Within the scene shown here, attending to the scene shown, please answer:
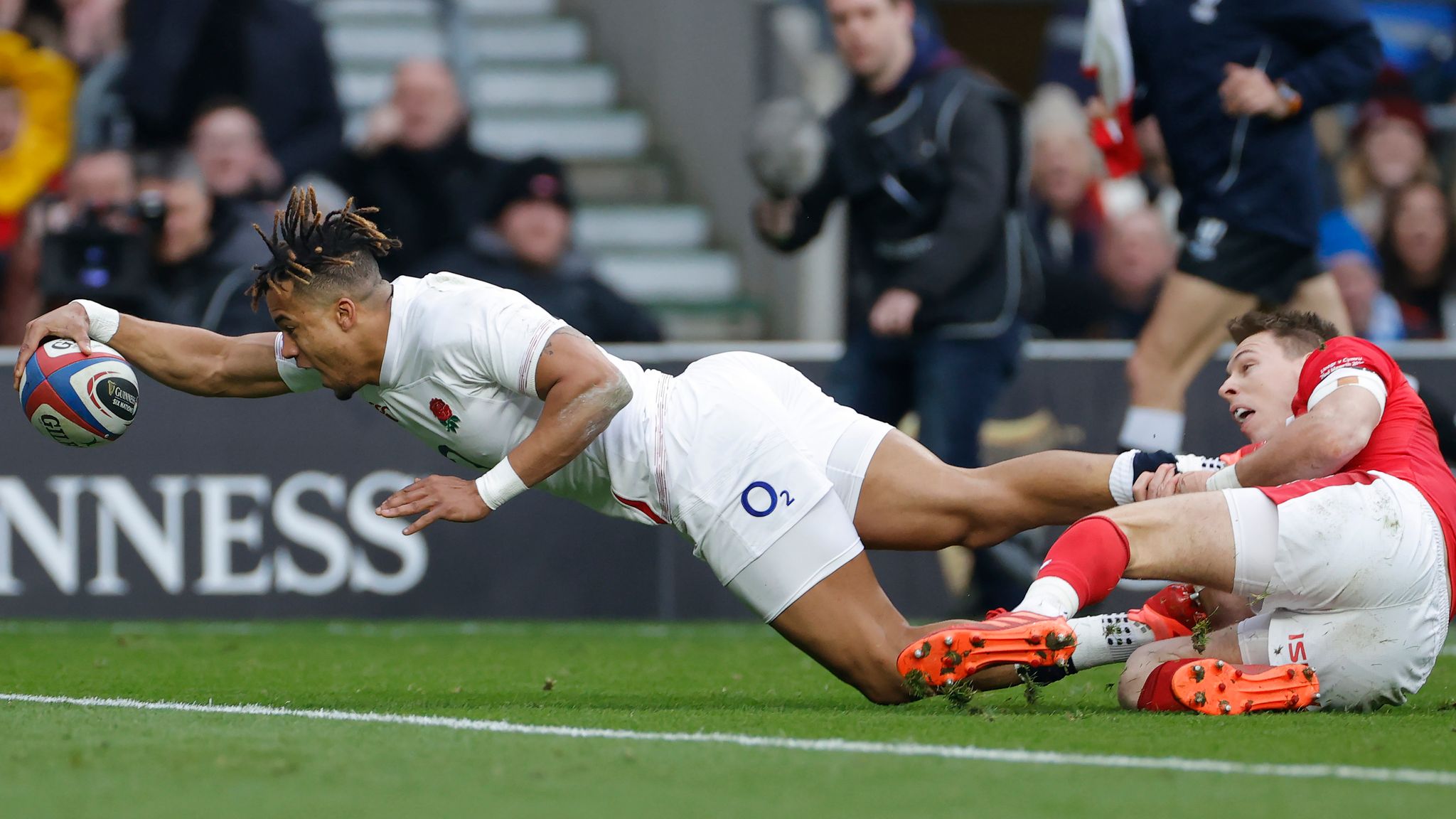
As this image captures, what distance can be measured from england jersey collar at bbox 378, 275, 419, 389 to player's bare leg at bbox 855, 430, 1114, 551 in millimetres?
1366

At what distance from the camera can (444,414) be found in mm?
5684

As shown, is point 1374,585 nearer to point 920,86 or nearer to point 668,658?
point 668,658

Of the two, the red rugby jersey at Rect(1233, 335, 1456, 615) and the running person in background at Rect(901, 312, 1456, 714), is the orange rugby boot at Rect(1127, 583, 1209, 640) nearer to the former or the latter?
the running person in background at Rect(901, 312, 1456, 714)

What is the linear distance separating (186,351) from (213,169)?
4.91 metres

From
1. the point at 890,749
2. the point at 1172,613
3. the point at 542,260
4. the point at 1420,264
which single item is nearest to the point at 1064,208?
the point at 1420,264

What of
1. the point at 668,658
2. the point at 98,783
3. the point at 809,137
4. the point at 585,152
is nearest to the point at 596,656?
the point at 668,658

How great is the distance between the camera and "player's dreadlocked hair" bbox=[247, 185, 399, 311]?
18.1 ft

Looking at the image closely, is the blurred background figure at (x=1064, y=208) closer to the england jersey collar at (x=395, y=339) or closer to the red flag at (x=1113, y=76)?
the red flag at (x=1113, y=76)

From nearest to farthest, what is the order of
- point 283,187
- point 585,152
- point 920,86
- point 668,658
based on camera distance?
point 668,658 → point 920,86 → point 283,187 → point 585,152

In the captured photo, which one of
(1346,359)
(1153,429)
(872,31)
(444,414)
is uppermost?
(872,31)

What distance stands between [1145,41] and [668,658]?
3095mm

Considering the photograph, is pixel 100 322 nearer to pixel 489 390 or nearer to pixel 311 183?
pixel 489 390

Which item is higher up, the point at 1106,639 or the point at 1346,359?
the point at 1346,359

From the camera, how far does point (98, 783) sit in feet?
14.0
